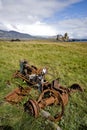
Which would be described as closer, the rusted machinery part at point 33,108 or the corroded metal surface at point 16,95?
the rusted machinery part at point 33,108

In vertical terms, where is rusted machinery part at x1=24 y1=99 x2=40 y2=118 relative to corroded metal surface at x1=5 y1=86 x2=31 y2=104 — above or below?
above

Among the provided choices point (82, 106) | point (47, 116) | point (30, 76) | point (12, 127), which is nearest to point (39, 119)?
point (47, 116)

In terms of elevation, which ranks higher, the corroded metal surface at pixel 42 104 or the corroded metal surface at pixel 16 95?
the corroded metal surface at pixel 42 104

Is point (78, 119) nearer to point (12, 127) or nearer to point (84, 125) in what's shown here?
point (84, 125)

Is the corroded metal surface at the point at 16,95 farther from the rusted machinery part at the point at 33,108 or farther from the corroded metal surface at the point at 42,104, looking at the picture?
the rusted machinery part at the point at 33,108

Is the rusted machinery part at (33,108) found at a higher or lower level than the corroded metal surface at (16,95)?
higher

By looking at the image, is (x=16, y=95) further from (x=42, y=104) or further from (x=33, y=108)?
(x=33, y=108)

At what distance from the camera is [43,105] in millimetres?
8469

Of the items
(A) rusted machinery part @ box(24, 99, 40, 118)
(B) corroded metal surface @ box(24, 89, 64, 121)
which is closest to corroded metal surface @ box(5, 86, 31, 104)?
(B) corroded metal surface @ box(24, 89, 64, 121)

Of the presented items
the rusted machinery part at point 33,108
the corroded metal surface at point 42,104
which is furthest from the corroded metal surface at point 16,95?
the rusted machinery part at point 33,108

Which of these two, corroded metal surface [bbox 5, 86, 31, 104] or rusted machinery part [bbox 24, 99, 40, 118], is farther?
corroded metal surface [bbox 5, 86, 31, 104]

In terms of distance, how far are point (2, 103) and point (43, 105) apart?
2013 mm

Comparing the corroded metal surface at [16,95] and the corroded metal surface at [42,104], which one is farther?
the corroded metal surface at [16,95]

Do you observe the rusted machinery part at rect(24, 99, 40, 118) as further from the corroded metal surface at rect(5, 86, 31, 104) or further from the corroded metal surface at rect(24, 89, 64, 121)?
the corroded metal surface at rect(5, 86, 31, 104)
